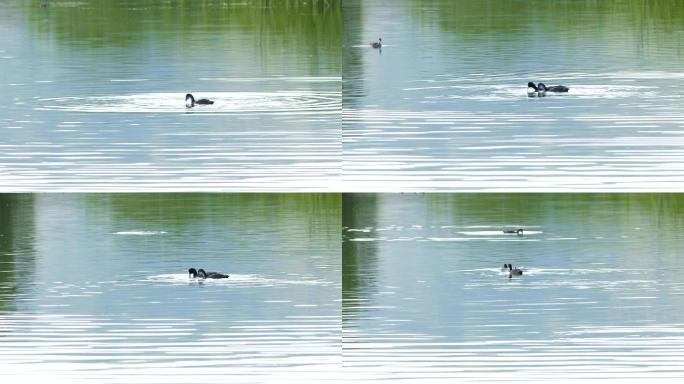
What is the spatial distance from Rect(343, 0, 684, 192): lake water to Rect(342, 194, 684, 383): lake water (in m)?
0.11

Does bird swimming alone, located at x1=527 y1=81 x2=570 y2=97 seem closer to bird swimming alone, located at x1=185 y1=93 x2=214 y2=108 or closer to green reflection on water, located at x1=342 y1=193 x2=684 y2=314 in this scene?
green reflection on water, located at x1=342 y1=193 x2=684 y2=314

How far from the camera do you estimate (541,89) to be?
42281mm

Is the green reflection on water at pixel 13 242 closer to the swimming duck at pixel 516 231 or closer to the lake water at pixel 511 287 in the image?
the lake water at pixel 511 287

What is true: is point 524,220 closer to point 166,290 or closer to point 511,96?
point 511,96

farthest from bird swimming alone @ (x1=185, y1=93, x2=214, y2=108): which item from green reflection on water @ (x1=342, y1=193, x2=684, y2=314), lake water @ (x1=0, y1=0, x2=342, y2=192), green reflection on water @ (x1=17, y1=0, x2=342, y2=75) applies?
green reflection on water @ (x1=342, y1=193, x2=684, y2=314)

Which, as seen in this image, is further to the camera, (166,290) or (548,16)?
(548,16)

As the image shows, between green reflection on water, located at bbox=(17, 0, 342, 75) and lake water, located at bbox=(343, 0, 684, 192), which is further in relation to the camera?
green reflection on water, located at bbox=(17, 0, 342, 75)

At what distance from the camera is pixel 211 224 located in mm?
42219

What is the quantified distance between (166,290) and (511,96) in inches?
61.1

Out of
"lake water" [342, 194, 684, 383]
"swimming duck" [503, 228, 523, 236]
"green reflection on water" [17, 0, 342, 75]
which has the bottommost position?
"lake water" [342, 194, 684, 383]

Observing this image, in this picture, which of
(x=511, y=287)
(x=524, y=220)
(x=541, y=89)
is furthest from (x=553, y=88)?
(x=511, y=287)

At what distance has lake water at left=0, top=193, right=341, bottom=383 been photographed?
138 ft

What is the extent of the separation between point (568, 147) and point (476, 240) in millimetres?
515

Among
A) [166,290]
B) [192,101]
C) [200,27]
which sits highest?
[200,27]
